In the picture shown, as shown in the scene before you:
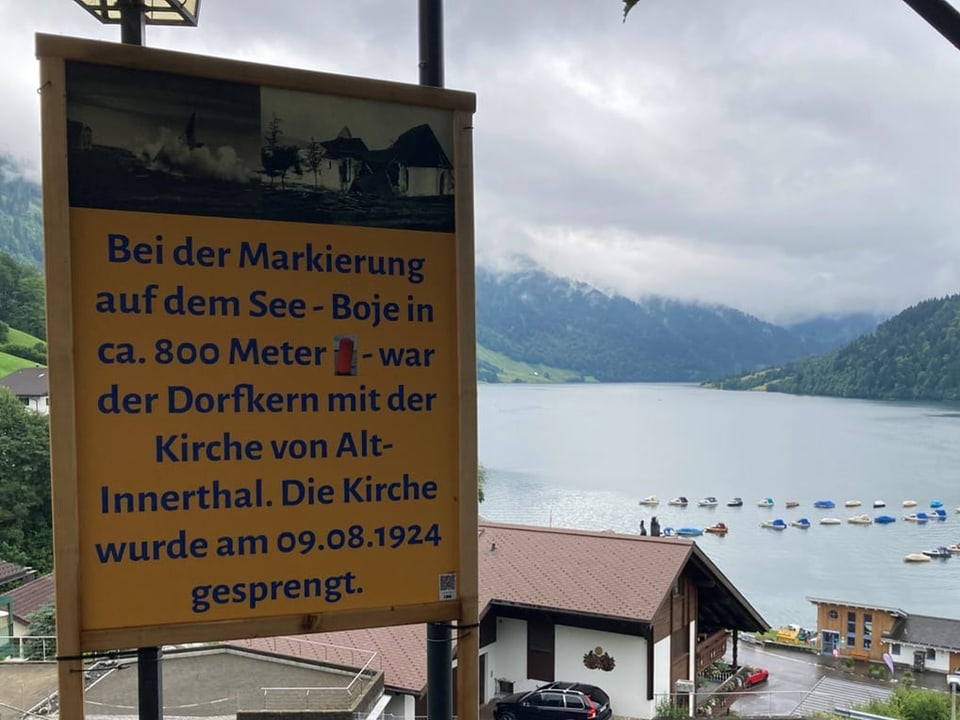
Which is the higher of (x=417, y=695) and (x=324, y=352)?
(x=324, y=352)

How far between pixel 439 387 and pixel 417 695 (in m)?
10.3

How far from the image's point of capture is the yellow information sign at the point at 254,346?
1914mm

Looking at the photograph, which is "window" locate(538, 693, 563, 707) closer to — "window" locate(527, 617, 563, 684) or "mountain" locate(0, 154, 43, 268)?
"window" locate(527, 617, 563, 684)

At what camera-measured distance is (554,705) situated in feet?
40.8

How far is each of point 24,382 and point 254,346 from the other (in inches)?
1909

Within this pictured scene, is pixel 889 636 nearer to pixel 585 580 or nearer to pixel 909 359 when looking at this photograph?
pixel 585 580

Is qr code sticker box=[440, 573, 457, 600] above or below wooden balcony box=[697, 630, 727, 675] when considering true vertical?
above

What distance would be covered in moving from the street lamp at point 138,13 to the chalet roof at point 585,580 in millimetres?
10844

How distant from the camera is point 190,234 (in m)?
2.00

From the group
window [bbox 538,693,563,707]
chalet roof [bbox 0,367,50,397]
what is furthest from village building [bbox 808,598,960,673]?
chalet roof [bbox 0,367,50,397]

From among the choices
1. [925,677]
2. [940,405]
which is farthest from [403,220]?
[940,405]

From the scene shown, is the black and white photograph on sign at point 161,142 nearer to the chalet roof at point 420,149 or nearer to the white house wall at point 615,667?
the chalet roof at point 420,149

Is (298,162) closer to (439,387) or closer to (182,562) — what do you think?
(439,387)

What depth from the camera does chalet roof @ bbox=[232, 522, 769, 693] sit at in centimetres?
1293
